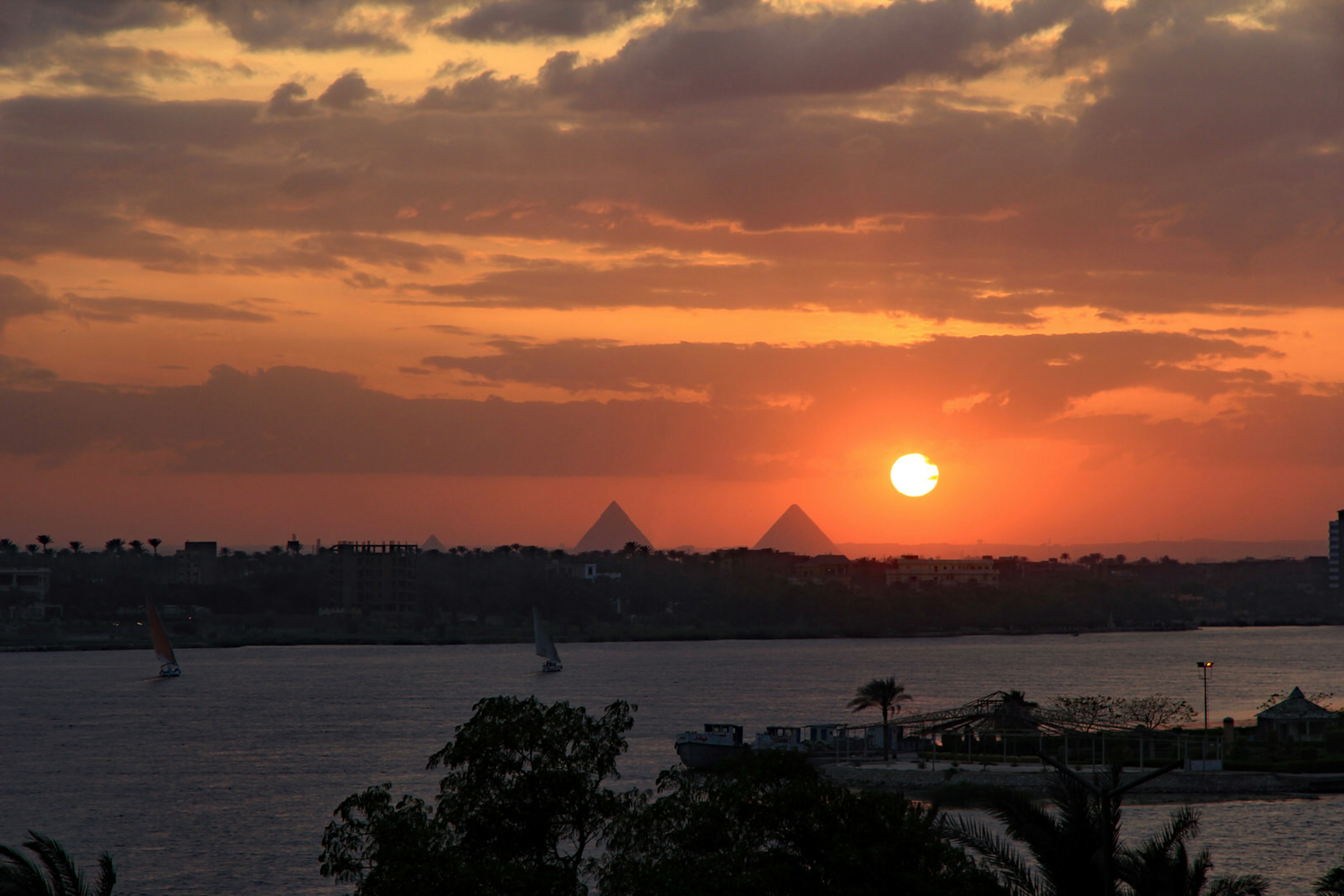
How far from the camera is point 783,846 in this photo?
2319 cm

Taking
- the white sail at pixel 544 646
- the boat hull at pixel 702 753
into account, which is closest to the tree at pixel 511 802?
the boat hull at pixel 702 753

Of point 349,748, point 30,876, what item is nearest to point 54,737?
point 349,748

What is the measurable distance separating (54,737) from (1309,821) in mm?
87452

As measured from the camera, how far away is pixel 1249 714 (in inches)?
4316

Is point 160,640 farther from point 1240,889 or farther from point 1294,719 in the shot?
point 1240,889

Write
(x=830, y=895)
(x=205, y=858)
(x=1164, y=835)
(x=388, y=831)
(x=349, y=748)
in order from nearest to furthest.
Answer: (x=830, y=895)
(x=388, y=831)
(x=1164, y=835)
(x=205, y=858)
(x=349, y=748)

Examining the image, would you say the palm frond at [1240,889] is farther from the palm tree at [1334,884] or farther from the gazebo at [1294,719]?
the gazebo at [1294,719]

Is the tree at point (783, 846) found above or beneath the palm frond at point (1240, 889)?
above

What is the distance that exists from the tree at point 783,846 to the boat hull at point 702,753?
49887 mm

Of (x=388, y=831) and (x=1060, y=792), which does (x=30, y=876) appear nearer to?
(x=388, y=831)

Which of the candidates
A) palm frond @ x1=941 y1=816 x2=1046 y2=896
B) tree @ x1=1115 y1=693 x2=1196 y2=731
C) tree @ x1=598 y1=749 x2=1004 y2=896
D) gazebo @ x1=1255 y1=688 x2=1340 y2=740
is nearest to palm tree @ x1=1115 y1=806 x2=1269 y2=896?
palm frond @ x1=941 y1=816 x2=1046 y2=896

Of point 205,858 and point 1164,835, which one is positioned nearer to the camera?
point 1164,835

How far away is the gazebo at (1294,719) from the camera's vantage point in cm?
7656

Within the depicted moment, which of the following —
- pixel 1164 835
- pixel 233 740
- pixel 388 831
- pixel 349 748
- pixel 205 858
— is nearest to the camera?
pixel 388 831
